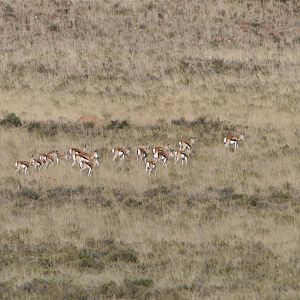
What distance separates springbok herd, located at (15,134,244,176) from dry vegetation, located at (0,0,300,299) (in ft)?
1.05

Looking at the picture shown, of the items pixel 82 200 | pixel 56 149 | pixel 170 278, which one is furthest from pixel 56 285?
pixel 56 149

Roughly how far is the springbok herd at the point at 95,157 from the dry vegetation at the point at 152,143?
1.05 feet

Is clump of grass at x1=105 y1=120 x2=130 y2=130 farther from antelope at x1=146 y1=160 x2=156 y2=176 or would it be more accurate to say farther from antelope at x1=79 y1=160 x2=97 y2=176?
antelope at x1=79 y1=160 x2=97 y2=176

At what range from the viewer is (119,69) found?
39.9m

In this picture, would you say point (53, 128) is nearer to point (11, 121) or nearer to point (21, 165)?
point (11, 121)

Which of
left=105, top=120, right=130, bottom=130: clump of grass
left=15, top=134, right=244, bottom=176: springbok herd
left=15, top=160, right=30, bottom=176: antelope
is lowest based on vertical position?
left=15, top=160, right=30, bottom=176: antelope

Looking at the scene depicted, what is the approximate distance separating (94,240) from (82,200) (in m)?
3.36

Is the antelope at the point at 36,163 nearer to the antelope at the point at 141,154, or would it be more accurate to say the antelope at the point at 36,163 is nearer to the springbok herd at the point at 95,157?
the springbok herd at the point at 95,157

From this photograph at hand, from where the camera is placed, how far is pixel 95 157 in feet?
83.4

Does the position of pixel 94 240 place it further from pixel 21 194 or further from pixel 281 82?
pixel 281 82

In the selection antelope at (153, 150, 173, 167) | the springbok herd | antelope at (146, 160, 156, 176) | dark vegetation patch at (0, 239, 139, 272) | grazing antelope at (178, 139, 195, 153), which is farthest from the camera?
grazing antelope at (178, 139, 195, 153)

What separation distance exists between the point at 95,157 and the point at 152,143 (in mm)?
3850

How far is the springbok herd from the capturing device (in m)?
24.5

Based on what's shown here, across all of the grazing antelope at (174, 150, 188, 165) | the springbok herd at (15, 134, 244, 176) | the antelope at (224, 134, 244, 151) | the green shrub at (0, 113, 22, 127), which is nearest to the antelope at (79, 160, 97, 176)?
the springbok herd at (15, 134, 244, 176)
